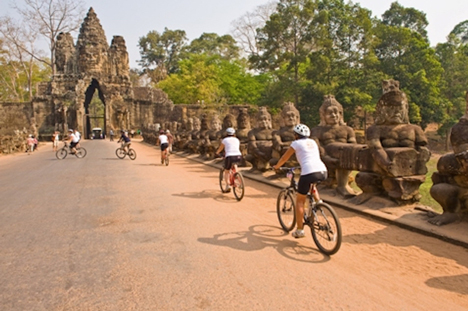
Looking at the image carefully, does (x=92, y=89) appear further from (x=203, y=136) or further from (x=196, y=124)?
(x=203, y=136)

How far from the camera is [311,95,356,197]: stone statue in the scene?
299 inches

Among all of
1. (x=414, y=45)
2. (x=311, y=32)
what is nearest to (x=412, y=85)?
(x=414, y=45)

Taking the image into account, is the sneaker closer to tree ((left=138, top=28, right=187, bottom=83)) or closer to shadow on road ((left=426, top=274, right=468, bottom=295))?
shadow on road ((left=426, top=274, right=468, bottom=295))

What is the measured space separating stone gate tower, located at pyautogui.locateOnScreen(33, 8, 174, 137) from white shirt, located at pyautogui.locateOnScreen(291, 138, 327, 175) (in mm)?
46528

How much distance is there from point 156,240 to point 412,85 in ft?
109

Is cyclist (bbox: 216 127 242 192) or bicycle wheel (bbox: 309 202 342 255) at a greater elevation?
cyclist (bbox: 216 127 242 192)

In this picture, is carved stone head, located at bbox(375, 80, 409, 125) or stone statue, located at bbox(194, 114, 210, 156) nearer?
carved stone head, located at bbox(375, 80, 409, 125)

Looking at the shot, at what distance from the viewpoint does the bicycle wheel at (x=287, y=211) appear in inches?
210

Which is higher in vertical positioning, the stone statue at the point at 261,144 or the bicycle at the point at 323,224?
the stone statue at the point at 261,144

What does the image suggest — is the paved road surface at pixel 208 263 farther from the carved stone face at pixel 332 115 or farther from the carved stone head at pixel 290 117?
the carved stone head at pixel 290 117

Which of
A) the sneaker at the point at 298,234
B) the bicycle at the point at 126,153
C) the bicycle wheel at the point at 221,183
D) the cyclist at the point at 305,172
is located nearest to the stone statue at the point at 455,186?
the cyclist at the point at 305,172

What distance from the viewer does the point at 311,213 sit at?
475 cm

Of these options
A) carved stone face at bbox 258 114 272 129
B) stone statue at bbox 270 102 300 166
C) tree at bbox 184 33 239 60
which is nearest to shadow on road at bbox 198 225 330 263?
stone statue at bbox 270 102 300 166

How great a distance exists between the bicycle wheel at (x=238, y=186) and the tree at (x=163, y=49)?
69838mm
